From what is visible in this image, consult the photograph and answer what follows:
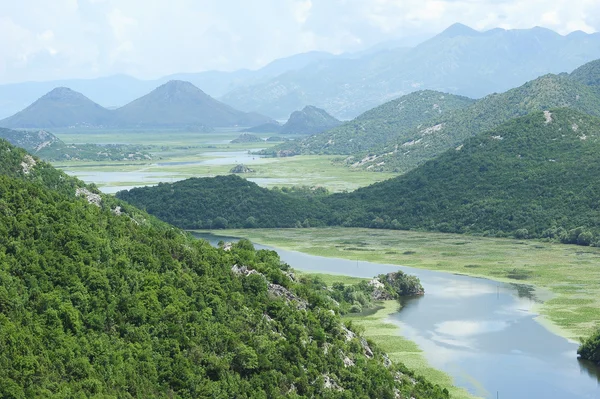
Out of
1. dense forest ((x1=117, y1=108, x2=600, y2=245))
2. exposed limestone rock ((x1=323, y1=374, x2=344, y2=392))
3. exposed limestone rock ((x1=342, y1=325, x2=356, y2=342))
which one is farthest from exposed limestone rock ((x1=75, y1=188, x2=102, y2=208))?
dense forest ((x1=117, y1=108, x2=600, y2=245))

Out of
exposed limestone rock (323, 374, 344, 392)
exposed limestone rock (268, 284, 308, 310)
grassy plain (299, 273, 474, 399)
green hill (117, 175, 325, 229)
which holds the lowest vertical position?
grassy plain (299, 273, 474, 399)

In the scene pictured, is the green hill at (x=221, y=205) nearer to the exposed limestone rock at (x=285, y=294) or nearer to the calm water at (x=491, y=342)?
the calm water at (x=491, y=342)

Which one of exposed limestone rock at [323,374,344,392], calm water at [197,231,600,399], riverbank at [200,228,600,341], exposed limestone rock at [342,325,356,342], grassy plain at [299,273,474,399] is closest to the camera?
exposed limestone rock at [323,374,344,392]

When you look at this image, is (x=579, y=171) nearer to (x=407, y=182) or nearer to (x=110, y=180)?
(x=407, y=182)

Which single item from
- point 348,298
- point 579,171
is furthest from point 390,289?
point 579,171

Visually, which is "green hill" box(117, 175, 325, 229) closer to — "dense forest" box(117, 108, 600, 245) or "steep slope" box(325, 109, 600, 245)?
"dense forest" box(117, 108, 600, 245)

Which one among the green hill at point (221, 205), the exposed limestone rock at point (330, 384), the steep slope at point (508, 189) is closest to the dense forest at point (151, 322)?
the exposed limestone rock at point (330, 384)

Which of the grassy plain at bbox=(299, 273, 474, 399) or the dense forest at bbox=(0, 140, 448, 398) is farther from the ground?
the dense forest at bbox=(0, 140, 448, 398)

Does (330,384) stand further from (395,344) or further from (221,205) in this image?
(221,205)
